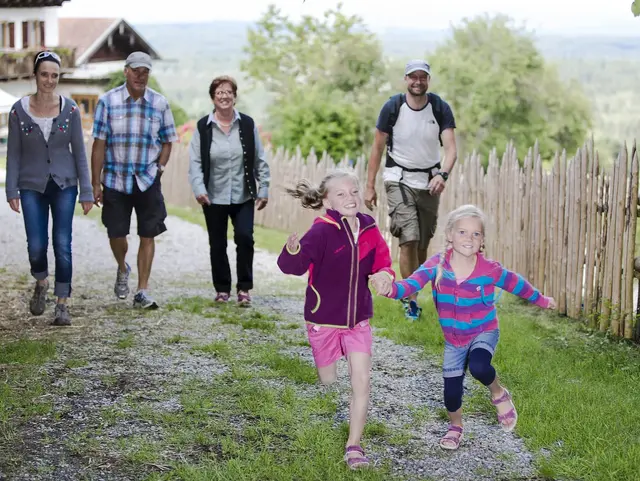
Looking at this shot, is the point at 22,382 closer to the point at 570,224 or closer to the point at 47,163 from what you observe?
the point at 47,163

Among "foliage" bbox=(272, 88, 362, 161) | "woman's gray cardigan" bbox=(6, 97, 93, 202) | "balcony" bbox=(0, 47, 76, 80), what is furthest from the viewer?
"balcony" bbox=(0, 47, 76, 80)

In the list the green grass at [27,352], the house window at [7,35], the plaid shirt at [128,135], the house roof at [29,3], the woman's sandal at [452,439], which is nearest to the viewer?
the woman's sandal at [452,439]

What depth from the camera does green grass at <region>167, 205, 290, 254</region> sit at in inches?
551

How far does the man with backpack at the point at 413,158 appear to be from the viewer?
24.5 ft

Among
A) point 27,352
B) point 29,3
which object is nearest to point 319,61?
point 29,3

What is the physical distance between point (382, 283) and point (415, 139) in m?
3.36

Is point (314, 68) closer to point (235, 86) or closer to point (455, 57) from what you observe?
point (455, 57)

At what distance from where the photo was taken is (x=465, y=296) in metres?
4.53

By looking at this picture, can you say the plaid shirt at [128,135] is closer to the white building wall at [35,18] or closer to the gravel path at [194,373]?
the gravel path at [194,373]

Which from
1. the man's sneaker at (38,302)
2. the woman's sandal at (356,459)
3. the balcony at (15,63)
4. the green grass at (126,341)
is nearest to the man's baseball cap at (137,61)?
the man's sneaker at (38,302)

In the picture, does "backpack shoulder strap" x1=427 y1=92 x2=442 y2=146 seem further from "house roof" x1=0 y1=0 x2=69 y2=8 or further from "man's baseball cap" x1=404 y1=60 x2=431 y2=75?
"house roof" x1=0 y1=0 x2=69 y2=8

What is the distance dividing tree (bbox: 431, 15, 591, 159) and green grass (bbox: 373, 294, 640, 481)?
111 feet

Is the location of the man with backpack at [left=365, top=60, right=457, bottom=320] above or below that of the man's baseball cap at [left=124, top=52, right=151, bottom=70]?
below

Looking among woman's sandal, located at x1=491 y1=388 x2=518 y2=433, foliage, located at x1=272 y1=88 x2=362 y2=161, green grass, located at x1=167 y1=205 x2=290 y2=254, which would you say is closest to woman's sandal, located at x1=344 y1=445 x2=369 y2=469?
woman's sandal, located at x1=491 y1=388 x2=518 y2=433
